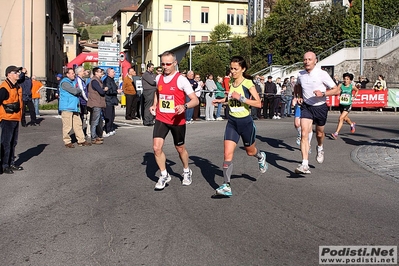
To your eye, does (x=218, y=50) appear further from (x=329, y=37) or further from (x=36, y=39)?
(x=36, y=39)

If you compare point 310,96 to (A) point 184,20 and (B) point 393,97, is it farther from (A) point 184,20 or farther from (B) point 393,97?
(A) point 184,20

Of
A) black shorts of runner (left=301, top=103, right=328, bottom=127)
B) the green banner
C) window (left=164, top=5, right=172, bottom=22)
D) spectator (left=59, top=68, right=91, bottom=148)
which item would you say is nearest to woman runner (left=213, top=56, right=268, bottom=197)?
black shorts of runner (left=301, top=103, right=328, bottom=127)

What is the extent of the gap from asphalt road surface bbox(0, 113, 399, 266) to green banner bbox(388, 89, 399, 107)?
1869 centimetres

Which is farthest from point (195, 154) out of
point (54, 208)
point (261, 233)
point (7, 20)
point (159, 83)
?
point (7, 20)

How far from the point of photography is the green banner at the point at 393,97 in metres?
29.8

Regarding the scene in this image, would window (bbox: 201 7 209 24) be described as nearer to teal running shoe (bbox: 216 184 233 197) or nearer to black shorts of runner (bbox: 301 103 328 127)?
black shorts of runner (bbox: 301 103 328 127)

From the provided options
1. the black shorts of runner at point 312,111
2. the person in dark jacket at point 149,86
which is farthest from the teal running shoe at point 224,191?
the person in dark jacket at point 149,86

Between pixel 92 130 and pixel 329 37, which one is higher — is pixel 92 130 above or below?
below

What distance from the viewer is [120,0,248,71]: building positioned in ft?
252

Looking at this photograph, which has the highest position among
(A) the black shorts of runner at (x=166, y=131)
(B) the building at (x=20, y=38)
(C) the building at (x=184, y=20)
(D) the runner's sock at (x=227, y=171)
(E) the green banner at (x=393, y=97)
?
(C) the building at (x=184, y=20)

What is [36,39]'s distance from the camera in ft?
118

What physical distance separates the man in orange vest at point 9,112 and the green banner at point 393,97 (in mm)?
23981

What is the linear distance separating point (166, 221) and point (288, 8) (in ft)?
154

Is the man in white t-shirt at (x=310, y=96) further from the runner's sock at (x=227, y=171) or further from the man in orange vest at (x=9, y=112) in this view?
the man in orange vest at (x=9, y=112)
